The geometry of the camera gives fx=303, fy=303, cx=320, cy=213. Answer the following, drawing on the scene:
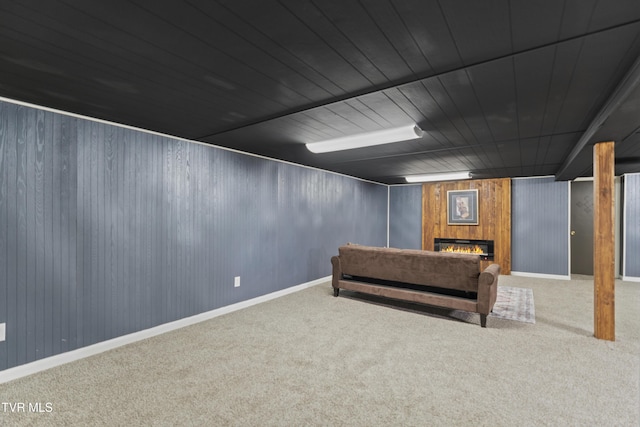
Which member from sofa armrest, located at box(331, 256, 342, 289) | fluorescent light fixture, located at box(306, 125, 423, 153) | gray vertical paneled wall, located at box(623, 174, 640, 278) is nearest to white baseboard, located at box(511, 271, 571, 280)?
gray vertical paneled wall, located at box(623, 174, 640, 278)

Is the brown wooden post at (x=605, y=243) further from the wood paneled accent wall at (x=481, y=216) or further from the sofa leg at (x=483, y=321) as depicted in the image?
the wood paneled accent wall at (x=481, y=216)

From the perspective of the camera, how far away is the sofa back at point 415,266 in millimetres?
3736

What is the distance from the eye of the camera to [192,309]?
3686 millimetres

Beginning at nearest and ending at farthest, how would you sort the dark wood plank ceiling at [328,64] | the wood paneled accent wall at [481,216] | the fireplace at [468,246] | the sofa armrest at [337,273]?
the dark wood plank ceiling at [328,64] → the sofa armrest at [337,273] → the wood paneled accent wall at [481,216] → the fireplace at [468,246]

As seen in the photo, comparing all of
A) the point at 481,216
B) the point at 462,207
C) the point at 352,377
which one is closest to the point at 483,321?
the point at 352,377

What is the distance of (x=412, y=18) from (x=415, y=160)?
3.57 meters

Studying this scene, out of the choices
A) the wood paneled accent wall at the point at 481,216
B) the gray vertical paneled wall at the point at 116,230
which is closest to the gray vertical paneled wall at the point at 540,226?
the wood paneled accent wall at the point at 481,216

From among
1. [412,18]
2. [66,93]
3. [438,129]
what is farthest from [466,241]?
[66,93]

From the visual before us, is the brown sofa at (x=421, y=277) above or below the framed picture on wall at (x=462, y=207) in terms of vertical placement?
below

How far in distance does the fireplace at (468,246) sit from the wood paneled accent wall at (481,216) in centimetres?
10

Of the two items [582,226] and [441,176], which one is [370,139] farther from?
[582,226]

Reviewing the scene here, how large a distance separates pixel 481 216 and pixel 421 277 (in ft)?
12.7

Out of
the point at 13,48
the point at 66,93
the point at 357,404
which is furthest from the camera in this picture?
the point at 66,93

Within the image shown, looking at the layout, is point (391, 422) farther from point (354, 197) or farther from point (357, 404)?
point (354, 197)
